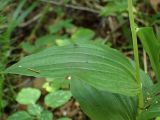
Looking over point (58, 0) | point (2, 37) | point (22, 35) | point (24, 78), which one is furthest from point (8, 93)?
point (58, 0)

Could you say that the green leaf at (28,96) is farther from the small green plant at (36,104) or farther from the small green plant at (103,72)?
the small green plant at (103,72)

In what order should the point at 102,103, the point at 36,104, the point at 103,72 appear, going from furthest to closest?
1. the point at 36,104
2. the point at 102,103
3. the point at 103,72

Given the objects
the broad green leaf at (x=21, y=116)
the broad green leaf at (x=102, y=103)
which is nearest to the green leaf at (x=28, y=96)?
the broad green leaf at (x=21, y=116)

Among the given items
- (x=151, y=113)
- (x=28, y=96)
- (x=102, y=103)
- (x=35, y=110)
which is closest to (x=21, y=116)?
(x=35, y=110)

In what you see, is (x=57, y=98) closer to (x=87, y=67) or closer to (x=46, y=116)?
(x=46, y=116)

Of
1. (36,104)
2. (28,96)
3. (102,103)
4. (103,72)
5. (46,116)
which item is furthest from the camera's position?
(28,96)

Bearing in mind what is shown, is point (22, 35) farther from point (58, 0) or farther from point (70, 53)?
point (70, 53)

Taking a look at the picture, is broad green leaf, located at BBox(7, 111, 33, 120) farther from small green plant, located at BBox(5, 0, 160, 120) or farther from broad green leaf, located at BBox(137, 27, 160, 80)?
broad green leaf, located at BBox(137, 27, 160, 80)

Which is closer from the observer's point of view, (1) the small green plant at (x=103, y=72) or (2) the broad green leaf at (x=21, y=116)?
(1) the small green plant at (x=103, y=72)
